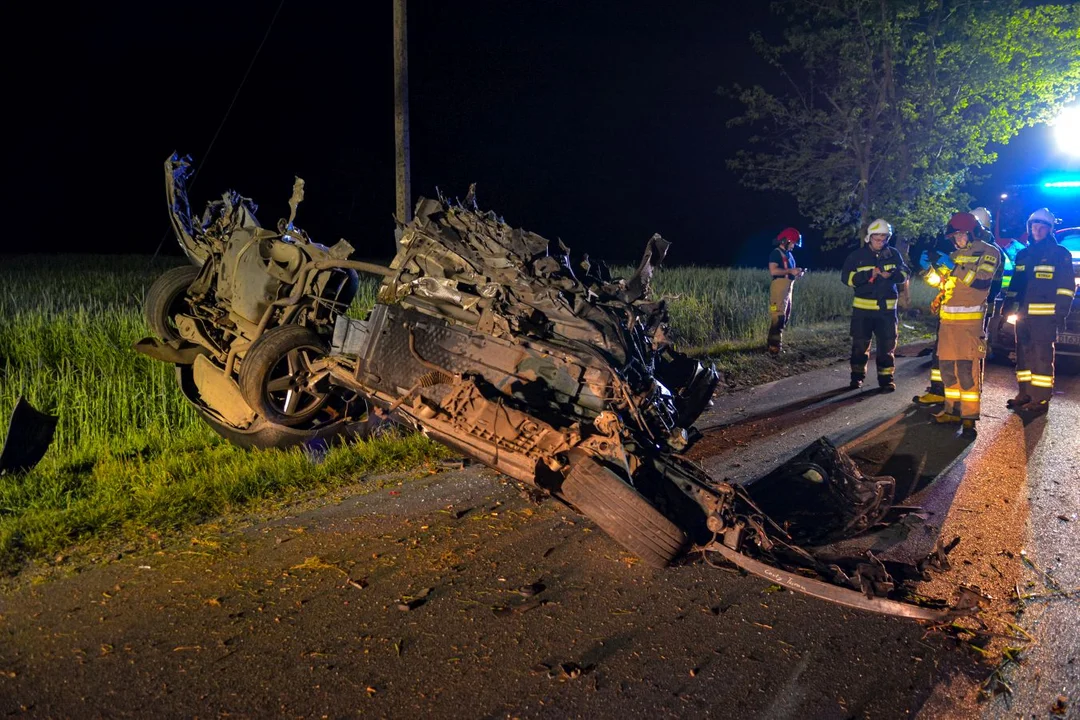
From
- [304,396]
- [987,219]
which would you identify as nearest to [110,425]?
[304,396]

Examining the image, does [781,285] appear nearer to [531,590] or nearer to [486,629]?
[531,590]

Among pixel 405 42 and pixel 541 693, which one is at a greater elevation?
pixel 405 42

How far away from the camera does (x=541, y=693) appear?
2.80m

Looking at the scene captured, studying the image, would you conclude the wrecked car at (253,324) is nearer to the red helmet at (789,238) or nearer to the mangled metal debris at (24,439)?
the mangled metal debris at (24,439)

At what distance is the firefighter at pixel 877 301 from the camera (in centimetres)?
867

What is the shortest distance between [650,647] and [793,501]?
2016 mm

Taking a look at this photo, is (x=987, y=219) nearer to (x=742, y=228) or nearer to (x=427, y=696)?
(x=427, y=696)

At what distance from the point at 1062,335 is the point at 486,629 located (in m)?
9.40

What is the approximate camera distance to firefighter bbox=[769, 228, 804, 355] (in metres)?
10.6

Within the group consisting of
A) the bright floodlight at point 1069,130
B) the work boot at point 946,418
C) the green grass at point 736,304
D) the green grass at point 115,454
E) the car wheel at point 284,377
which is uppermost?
the bright floodlight at point 1069,130

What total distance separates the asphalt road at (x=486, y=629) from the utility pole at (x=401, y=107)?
225 inches

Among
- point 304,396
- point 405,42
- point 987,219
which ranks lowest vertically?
point 304,396

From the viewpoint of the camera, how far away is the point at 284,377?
505 cm

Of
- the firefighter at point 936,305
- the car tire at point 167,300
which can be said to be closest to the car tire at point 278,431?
the car tire at point 167,300
